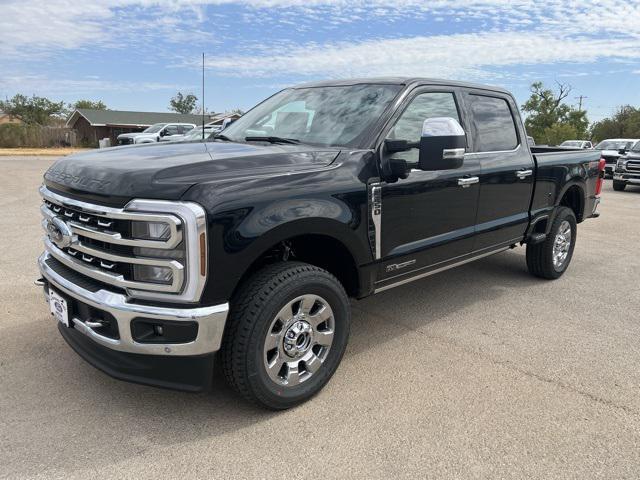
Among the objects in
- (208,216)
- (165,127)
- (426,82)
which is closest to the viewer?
(208,216)

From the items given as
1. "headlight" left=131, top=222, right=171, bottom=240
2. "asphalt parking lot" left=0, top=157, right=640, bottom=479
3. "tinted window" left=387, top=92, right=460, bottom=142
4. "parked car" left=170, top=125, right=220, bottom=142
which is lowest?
"asphalt parking lot" left=0, top=157, right=640, bottom=479

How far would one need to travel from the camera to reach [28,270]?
17.9 feet

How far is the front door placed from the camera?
3527mm

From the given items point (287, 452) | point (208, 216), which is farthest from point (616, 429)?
point (208, 216)

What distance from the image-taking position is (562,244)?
5762mm

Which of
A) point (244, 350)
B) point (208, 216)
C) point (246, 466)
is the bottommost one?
Answer: point (246, 466)

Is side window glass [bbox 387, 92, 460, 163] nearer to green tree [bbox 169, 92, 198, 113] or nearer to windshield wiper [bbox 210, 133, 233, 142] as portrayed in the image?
windshield wiper [bbox 210, 133, 233, 142]

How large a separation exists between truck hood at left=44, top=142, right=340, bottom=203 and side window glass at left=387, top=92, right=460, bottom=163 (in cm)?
57

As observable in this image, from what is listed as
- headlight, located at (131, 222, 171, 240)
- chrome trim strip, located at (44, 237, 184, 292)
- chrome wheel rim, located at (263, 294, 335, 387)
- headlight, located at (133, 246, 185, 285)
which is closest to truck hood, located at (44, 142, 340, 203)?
headlight, located at (131, 222, 171, 240)

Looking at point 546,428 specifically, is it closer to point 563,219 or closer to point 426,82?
point 426,82

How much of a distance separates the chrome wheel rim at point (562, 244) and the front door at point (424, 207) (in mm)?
1781

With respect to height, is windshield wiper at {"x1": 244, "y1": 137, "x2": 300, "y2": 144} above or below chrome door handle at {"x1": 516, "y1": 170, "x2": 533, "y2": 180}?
above

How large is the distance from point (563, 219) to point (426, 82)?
2568mm

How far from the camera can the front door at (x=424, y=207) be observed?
353 centimetres
